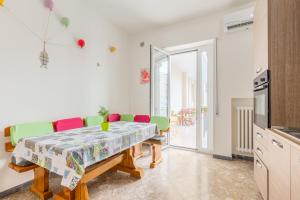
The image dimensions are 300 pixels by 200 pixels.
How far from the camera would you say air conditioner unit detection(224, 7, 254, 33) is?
8.89ft

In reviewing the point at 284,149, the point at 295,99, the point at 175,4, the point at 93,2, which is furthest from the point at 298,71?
the point at 93,2

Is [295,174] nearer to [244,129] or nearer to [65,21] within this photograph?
[244,129]

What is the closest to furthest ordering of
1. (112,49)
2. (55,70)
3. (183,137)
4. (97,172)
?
(97,172)
(55,70)
(112,49)
(183,137)

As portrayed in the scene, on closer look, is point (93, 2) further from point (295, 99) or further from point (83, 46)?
point (295, 99)

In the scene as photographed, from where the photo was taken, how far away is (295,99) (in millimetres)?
1427

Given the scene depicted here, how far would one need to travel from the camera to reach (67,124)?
7.84 ft

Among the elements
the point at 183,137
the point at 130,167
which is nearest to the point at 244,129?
the point at 130,167

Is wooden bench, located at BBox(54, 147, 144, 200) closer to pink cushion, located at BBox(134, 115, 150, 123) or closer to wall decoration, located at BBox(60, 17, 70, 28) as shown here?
pink cushion, located at BBox(134, 115, 150, 123)

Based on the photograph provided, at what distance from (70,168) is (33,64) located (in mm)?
1699

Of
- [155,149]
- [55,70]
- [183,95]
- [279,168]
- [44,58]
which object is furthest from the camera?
[183,95]

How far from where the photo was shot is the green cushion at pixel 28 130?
71.4 inches

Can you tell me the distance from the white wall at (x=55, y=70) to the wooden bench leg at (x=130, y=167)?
1.14 meters

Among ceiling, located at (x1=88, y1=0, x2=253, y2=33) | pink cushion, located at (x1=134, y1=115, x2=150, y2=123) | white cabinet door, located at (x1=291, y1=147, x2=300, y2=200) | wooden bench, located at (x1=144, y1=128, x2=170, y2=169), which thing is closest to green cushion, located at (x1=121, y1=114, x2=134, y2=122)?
pink cushion, located at (x1=134, y1=115, x2=150, y2=123)

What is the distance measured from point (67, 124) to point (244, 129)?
291cm
